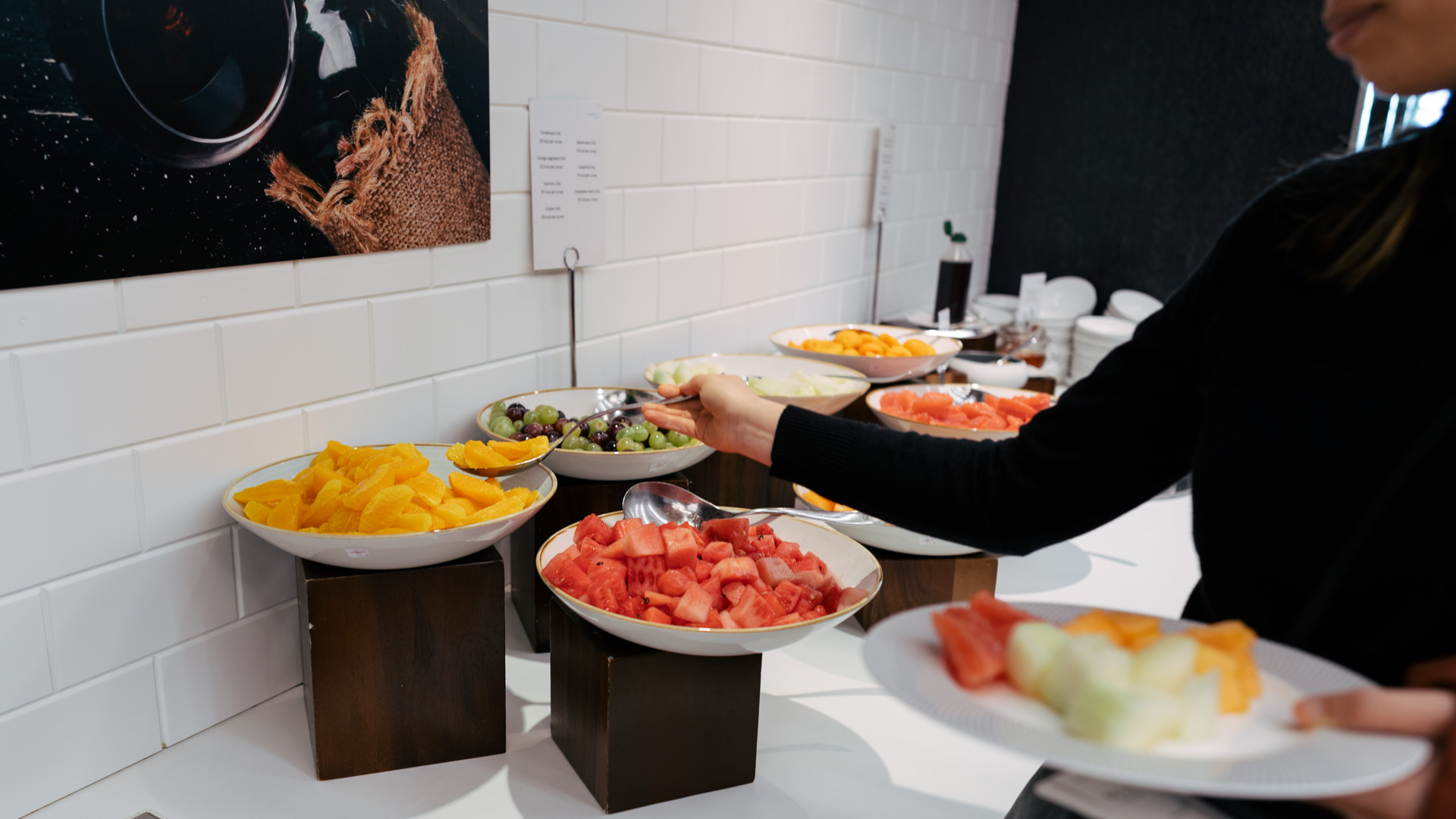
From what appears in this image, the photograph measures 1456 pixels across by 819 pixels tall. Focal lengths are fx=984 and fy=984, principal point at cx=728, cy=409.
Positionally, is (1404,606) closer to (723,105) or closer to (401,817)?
(401,817)

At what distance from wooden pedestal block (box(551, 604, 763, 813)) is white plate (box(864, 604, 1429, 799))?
60 centimetres

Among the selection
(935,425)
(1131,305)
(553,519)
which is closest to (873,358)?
(935,425)

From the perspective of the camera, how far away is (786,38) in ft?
7.82

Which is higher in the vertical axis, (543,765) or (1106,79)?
(1106,79)

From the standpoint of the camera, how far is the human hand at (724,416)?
3.78 feet

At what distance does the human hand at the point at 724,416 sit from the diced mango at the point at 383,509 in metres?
0.33

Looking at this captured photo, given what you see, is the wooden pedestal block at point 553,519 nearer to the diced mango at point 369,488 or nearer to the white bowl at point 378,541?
the white bowl at point 378,541

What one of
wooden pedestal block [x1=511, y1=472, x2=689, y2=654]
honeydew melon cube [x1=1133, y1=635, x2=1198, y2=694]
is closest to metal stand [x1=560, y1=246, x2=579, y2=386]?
wooden pedestal block [x1=511, y1=472, x2=689, y2=654]

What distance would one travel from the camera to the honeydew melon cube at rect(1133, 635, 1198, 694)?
0.60 m

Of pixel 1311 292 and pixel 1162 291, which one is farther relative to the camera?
pixel 1162 291

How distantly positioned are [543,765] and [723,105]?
148 cm

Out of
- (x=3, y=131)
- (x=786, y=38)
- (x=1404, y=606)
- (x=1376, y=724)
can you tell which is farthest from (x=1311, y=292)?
→ (x=786, y=38)

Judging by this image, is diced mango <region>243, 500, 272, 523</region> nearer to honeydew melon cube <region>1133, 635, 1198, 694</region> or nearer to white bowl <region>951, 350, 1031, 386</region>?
honeydew melon cube <region>1133, 635, 1198, 694</region>

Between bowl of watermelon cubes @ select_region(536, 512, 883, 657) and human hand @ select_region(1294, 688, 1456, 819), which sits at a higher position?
human hand @ select_region(1294, 688, 1456, 819)
